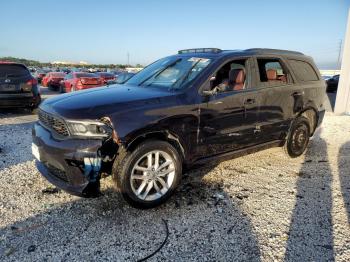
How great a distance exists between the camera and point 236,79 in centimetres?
449

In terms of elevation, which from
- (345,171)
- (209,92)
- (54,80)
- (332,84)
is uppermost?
(209,92)

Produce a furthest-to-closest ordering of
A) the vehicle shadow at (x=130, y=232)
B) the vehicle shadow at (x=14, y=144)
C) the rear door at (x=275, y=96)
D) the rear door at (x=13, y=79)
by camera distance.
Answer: the rear door at (x=13, y=79) → the vehicle shadow at (x=14, y=144) → the rear door at (x=275, y=96) → the vehicle shadow at (x=130, y=232)

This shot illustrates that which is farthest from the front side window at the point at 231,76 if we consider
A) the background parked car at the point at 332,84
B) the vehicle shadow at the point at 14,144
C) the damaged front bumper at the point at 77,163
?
the background parked car at the point at 332,84

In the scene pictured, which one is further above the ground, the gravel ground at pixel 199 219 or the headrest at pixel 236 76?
the headrest at pixel 236 76

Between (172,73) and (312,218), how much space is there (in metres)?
2.57

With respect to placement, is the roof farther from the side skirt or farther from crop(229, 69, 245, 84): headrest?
the side skirt

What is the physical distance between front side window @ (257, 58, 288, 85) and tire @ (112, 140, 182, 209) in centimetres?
206

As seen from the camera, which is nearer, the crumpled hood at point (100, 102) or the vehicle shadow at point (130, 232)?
the vehicle shadow at point (130, 232)

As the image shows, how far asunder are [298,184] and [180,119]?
2117 mm

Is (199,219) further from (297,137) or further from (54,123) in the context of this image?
(297,137)

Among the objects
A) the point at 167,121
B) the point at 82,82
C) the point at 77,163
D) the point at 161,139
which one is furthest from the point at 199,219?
the point at 82,82

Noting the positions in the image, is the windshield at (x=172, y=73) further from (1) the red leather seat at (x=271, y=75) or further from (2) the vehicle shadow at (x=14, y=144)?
(2) the vehicle shadow at (x=14, y=144)

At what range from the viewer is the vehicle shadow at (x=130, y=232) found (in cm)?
285

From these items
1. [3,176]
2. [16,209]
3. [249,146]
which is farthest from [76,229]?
[249,146]
